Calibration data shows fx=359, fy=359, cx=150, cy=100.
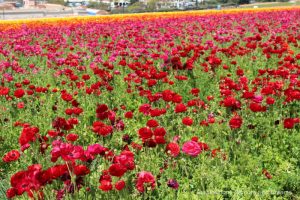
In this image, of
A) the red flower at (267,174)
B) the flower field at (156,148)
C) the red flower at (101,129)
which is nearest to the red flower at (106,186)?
the flower field at (156,148)

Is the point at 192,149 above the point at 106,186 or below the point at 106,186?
above

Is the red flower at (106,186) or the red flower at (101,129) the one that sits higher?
the red flower at (101,129)

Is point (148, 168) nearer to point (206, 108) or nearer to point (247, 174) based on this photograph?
point (247, 174)

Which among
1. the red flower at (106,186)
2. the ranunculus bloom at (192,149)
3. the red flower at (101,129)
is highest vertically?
the red flower at (101,129)

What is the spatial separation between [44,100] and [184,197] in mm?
4078

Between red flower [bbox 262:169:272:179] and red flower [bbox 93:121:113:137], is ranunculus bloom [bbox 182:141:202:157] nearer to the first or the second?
red flower [bbox 93:121:113:137]

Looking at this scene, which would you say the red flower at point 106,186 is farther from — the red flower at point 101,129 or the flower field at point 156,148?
the red flower at point 101,129

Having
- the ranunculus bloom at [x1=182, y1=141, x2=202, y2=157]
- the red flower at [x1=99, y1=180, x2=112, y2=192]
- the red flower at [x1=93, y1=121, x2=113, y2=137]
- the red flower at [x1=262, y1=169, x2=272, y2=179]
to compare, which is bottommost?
the red flower at [x1=262, y1=169, x2=272, y2=179]

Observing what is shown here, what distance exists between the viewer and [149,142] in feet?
10.7

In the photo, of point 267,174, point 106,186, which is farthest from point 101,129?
point 267,174

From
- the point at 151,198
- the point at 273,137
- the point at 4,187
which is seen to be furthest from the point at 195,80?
the point at 4,187

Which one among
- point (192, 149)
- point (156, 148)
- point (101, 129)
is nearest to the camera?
point (192, 149)

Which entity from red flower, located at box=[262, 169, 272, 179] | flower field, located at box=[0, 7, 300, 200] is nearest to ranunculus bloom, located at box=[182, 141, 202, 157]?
flower field, located at box=[0, 7, 300, 200]

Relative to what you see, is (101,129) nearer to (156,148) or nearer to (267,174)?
(156,148)
